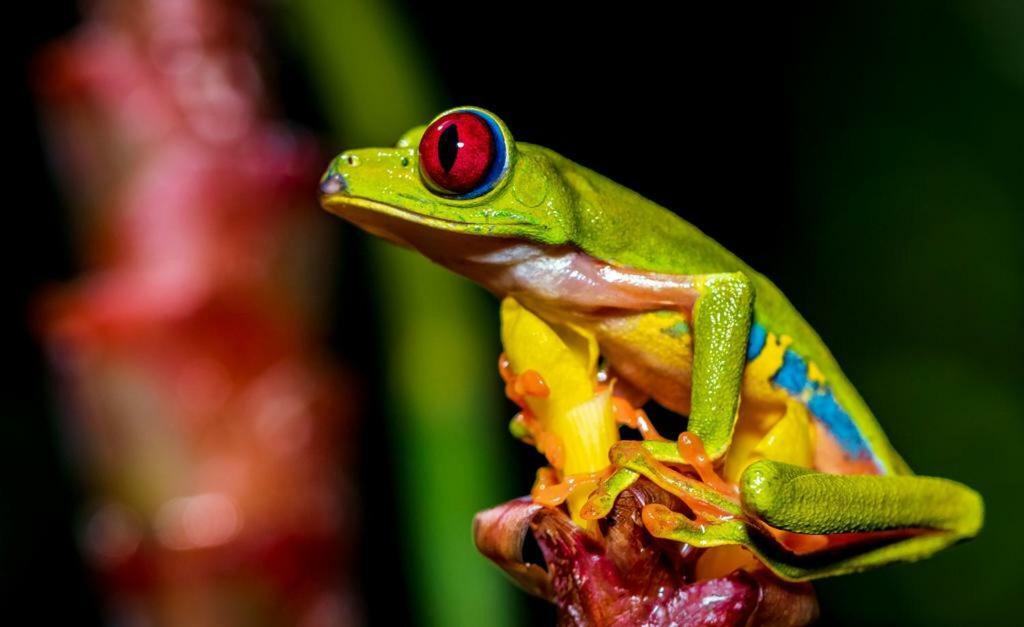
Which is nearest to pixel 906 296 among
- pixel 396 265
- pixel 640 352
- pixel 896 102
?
pixel 896 102

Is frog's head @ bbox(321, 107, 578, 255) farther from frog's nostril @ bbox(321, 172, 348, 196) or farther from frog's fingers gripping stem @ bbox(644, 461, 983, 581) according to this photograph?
frog's fingers gripping stem @ bbox(644, 461, 983, 581)

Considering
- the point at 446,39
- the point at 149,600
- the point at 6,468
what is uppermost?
the point at 446,39

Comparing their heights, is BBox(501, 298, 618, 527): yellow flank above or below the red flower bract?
above

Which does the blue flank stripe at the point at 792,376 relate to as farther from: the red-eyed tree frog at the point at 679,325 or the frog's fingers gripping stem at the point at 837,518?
the frog's fingers gripping stem at the point at 837,518

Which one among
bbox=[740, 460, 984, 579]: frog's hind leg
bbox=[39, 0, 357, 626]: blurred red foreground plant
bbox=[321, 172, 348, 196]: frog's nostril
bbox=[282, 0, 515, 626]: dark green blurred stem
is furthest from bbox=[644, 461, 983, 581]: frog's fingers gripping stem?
bbox=[39, 0, 357, 626]: blurred red foreground plant

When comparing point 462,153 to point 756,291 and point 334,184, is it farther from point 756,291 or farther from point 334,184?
point 756,291

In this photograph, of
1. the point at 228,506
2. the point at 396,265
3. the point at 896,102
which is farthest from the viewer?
the point at 896,102

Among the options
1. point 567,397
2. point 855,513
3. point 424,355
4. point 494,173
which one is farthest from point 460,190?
point 424,355

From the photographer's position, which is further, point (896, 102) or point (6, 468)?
point (896, 102)

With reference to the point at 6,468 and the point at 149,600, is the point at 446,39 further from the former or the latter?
the point at 149,600
